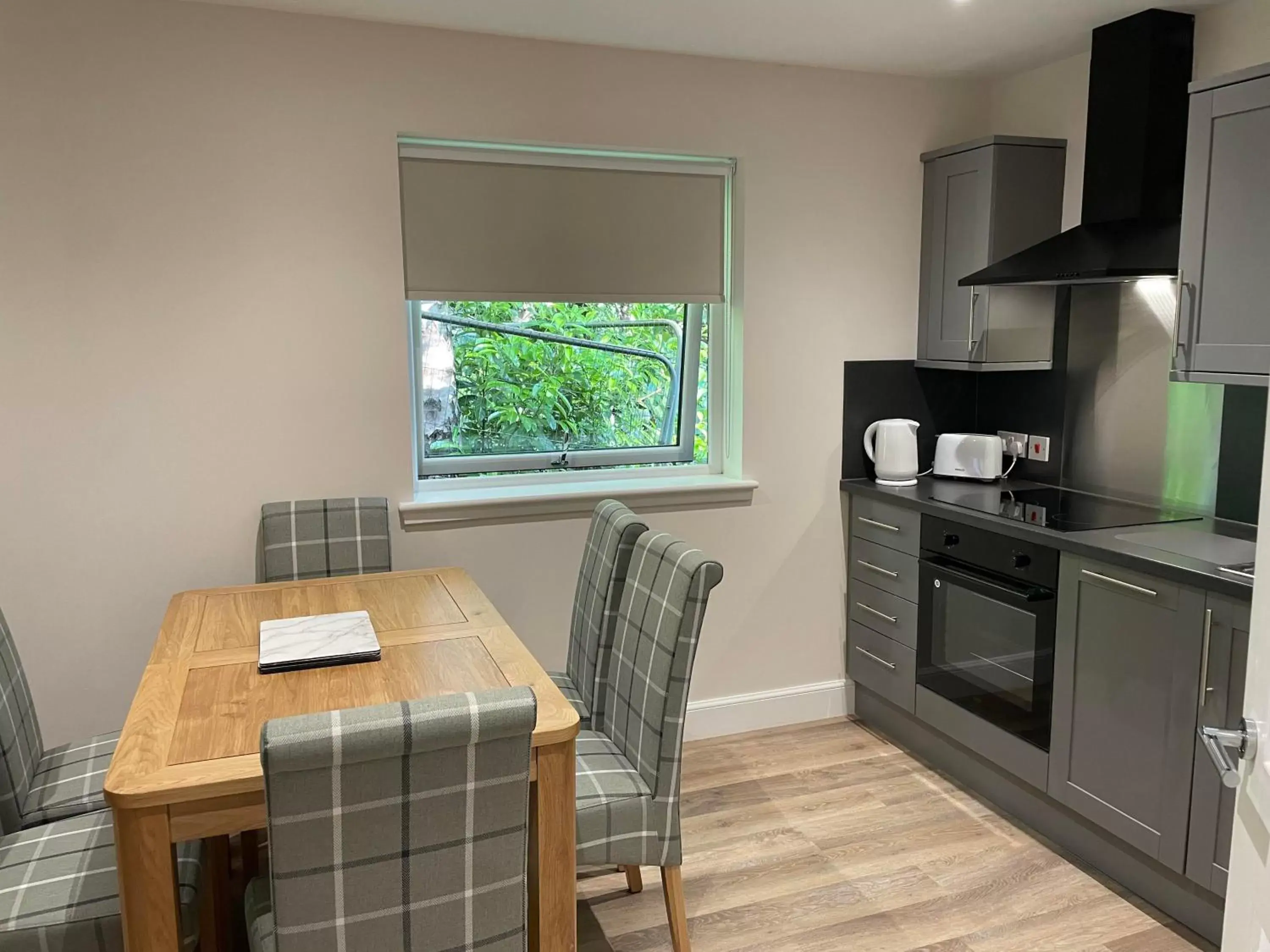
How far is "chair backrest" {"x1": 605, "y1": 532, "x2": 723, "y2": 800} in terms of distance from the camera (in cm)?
202

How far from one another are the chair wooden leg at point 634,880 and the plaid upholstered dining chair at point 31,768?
129cm

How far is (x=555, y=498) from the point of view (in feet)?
10.5

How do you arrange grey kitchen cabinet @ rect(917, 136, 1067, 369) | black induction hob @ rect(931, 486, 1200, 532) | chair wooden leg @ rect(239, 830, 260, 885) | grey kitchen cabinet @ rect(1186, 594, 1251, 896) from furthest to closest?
grey kitchen cabinet @ rect(917, 136, 1067, 369)
black induction hob @ rect(931, 486, 1200, 532)
chair wooden leg @ rect(239, 830, 260, 885)
grey kitchen cabinet @ rect(1186, 594, 1251, 896)

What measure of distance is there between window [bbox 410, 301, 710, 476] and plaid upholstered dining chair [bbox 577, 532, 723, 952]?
130cm

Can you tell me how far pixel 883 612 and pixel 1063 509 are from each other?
761 millimetres

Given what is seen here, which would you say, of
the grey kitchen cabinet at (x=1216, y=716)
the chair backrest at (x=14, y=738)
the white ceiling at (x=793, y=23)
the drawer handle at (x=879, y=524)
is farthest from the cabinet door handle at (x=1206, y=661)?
the chair backrest at (x=14, y=738)

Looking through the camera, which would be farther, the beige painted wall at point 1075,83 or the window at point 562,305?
the window at point 562,305

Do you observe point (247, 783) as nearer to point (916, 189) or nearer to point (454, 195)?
point (454, 195)

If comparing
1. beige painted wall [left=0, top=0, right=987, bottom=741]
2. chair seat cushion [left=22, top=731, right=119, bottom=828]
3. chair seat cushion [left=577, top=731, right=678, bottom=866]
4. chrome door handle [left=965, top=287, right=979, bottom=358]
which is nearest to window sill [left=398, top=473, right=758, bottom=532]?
beige painted wall [left=0, top=0, right=987, bottom=741]

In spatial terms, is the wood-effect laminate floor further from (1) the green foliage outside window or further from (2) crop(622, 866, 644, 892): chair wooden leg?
(1) the green foliage outside window

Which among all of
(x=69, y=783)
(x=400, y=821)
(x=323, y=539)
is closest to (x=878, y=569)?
(x=323, y=539)

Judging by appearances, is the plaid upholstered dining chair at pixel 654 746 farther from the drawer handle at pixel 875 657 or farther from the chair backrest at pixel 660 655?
the drawer handle at pixel 875 657

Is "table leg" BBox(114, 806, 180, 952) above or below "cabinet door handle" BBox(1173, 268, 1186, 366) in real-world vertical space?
below

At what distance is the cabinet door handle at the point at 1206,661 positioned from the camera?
2213mm
